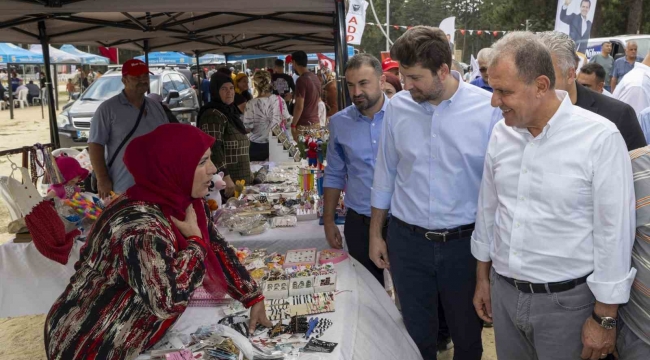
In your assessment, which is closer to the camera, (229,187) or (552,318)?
(552,318)

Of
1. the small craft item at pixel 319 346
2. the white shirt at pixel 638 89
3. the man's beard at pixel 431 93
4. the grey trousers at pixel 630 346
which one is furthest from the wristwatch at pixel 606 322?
the white shirt at pixel 638 89

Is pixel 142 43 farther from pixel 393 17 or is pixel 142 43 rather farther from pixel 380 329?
pixel 393 17

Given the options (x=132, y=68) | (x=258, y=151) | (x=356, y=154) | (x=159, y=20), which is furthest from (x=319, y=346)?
(x=159, y=20)

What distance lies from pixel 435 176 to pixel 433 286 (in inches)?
19.8

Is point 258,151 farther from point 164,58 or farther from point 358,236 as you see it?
point 164,58

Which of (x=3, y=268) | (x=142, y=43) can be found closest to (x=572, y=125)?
(x=3, y=268)

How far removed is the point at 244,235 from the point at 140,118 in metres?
1.59

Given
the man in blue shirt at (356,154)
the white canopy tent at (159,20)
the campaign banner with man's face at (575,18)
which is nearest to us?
the man in blue shirt at (356,154)

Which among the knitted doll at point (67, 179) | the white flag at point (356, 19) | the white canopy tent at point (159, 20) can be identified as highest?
the white flag at point (356, 19)

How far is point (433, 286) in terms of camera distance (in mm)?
2408

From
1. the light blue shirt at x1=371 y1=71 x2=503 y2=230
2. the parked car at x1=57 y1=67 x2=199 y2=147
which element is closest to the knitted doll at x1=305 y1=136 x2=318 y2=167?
the light blue shirt at x1=371 y1=71 x2=503 y2=230

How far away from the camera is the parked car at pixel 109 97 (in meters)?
11.7

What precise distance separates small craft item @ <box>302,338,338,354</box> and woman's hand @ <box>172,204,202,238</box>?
527 mm

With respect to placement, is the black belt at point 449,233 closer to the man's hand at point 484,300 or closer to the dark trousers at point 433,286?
the dark trousers at point 433,286
